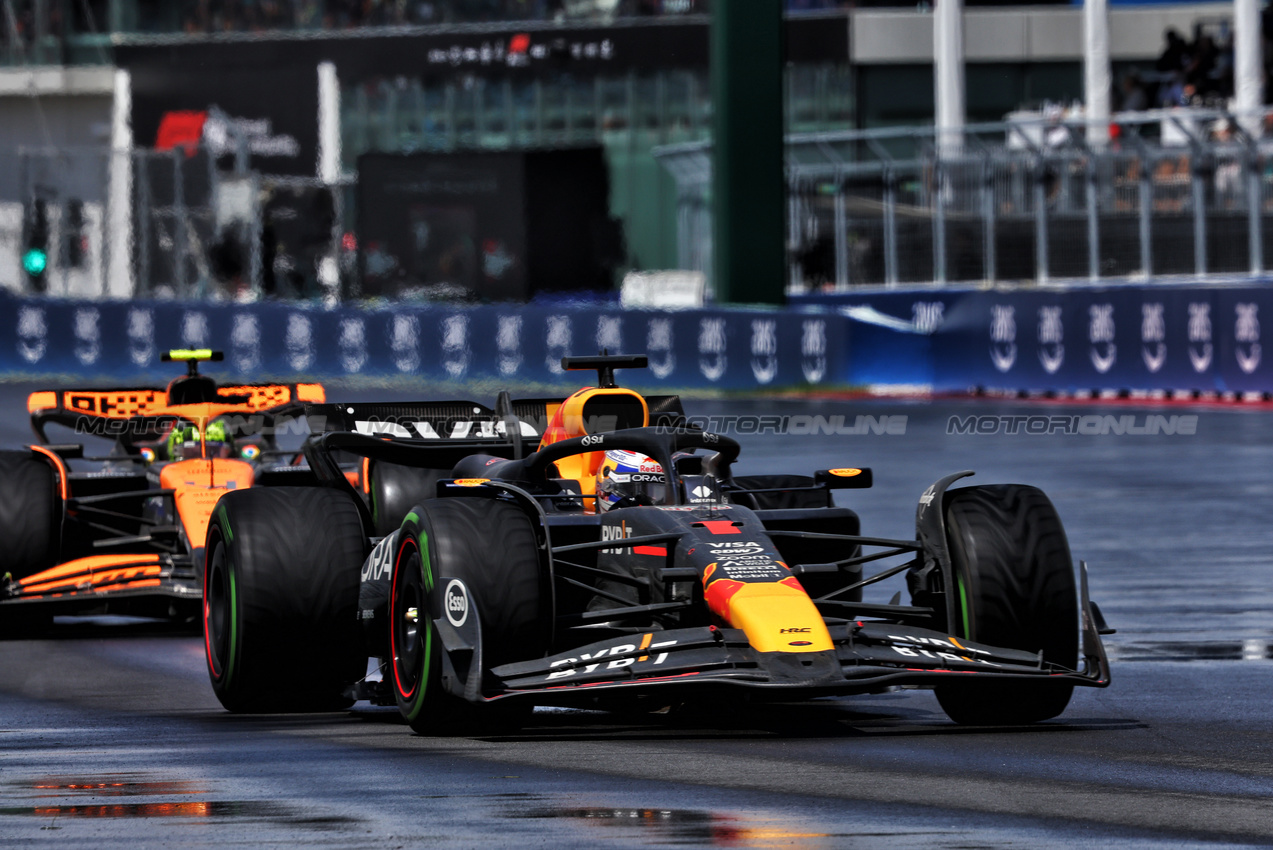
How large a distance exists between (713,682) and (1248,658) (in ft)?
11.5

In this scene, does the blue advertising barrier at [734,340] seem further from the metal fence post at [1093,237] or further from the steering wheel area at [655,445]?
the steering wheel area at [655,445]

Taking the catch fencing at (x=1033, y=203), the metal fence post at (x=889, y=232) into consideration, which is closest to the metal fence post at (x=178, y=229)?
the catch fencing at (x=1033, y=203)

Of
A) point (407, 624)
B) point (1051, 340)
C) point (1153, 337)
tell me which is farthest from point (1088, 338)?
point (407, 624)

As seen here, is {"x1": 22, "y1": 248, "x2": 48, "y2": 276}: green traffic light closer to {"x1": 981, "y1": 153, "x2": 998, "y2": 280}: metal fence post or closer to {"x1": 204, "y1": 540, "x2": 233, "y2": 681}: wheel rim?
{"x1": 981, "y1": 153, "x2": 998, "y2": 280}: metal fence post

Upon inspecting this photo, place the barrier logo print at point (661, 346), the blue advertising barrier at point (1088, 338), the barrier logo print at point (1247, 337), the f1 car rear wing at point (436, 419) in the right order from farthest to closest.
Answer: the barrier logo print at point (661, 346) < the blue advertising barrier at point (1088, 338) < the barrier logo print at point (1247, 337) < the f1 car rear wing at point (436, 419)

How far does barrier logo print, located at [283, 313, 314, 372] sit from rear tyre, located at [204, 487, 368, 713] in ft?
72.1

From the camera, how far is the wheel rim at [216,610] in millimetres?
8562

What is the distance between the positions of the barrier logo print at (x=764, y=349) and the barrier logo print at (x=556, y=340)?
2.57 metres

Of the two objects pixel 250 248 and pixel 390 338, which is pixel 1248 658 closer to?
pixel 390 338

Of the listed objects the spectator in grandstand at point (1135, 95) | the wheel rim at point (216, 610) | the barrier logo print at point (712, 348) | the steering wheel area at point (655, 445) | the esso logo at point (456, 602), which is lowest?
the wheel rim at point (216, 610)

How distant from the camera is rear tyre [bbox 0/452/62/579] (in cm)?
1150

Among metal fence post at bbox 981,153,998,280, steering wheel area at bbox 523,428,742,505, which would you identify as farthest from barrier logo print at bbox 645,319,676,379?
steering wheel area at bbox 523,428,742,505

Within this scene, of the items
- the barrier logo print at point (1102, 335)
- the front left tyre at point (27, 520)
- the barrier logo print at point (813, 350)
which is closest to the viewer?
the front left tyre at point (27, 520)

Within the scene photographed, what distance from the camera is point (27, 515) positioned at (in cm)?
1157
